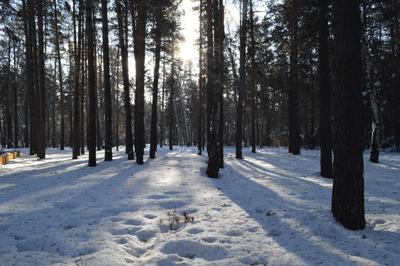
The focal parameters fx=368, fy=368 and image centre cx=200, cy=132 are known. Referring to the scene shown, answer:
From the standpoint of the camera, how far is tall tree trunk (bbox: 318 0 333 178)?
1169 cm

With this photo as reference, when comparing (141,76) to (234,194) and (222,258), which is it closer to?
(234,194)

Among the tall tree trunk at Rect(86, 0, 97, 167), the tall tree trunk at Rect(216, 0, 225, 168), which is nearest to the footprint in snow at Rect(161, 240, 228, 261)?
the tall tree trunk at Rect(216, 0, 225, 168)

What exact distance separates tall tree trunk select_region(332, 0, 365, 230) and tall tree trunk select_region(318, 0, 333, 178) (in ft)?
20.1

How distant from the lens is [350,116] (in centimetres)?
576

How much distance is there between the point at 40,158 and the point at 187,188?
14068 millimetres

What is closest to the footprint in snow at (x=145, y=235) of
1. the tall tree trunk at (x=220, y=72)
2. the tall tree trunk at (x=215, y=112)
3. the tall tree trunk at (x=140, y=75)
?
the tall tree trunk at (x=215, y=112)

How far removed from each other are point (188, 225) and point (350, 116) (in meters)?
3.16

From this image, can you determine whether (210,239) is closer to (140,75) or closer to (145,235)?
(145,235)

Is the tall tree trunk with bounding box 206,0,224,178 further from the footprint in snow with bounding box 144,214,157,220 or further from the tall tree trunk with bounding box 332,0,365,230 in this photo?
the tall tree trunk with bounding box 332,0,365,230

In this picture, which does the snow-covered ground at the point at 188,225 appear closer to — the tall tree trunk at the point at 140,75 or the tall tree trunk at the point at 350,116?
the tall tree trunk at the point at 350,116

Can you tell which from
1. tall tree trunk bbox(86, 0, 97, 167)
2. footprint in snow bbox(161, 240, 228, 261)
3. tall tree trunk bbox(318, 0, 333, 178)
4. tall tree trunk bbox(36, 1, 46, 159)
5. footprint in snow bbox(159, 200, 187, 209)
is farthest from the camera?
tall tree trunk bbox(36, 1, 46, 159)

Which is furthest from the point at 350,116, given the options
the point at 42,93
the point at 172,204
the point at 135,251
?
the point at 42,93

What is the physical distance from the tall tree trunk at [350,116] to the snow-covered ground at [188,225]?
1.60 feet

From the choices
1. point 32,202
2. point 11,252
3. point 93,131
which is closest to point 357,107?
point 11,252
